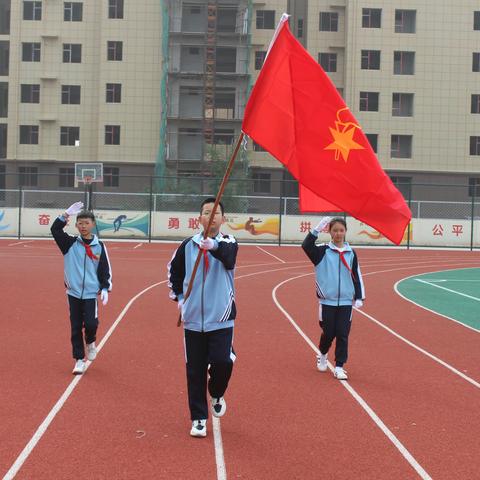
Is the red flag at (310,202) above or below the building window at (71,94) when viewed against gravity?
below

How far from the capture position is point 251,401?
6492mm

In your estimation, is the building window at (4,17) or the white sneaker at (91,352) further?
the building window at (4,17)

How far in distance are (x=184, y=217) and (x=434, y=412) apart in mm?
26548

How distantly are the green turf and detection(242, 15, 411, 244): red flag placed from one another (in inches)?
255

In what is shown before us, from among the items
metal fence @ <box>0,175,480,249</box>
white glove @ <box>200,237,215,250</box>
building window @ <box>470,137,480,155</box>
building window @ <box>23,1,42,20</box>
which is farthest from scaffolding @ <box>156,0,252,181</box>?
white glove @ <box>200,237,215,250</box>

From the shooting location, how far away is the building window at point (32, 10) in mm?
50156

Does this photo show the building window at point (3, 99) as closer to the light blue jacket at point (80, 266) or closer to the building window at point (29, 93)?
the building window at point (29, 93)

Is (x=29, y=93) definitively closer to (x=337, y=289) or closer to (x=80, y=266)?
(x=80, y=266)

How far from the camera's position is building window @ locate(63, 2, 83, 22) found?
49941 millimetres

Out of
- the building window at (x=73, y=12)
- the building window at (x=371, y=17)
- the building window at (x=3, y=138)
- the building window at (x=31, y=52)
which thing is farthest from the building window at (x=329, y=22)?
the building window at (x=3, y=138)

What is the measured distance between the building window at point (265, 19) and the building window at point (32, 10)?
15163 mm

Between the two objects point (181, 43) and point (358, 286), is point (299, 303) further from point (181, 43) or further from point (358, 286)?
point (181, 43)

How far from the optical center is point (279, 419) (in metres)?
5.90

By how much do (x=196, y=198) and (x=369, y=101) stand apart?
20.0 meters
